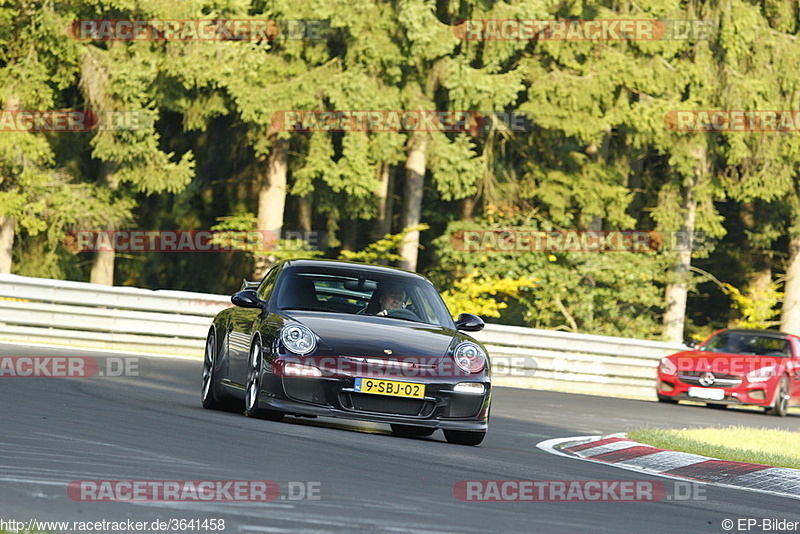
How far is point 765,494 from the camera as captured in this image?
1095cm

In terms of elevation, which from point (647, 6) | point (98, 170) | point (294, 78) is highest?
point (647, 6)

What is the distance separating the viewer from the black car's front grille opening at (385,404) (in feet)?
38.7

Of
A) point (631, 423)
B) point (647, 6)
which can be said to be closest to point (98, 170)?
point (647, 6)

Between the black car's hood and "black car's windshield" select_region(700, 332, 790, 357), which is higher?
the black car's hood

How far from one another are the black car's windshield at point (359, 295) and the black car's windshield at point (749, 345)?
1316cm

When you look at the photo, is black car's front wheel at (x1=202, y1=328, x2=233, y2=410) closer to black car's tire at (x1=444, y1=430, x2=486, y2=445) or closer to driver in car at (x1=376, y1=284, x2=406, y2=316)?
driver in car at (x1=376, y1=284, x2=406, y2=316)

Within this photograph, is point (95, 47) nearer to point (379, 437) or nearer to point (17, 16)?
point (17, 16)

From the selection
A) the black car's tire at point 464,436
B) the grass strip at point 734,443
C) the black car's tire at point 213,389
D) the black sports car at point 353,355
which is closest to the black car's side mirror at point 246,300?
the black sports car at point 353,355

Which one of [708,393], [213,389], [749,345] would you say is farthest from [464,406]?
[749,345]

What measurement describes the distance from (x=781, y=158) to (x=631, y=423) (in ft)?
76.3

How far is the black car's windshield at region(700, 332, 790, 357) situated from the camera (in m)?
25.4

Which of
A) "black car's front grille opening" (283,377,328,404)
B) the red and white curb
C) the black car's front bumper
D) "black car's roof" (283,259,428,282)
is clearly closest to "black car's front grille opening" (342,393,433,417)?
the black car's front bumper

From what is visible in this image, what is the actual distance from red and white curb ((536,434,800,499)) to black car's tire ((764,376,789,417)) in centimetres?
1030

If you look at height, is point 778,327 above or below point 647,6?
below
